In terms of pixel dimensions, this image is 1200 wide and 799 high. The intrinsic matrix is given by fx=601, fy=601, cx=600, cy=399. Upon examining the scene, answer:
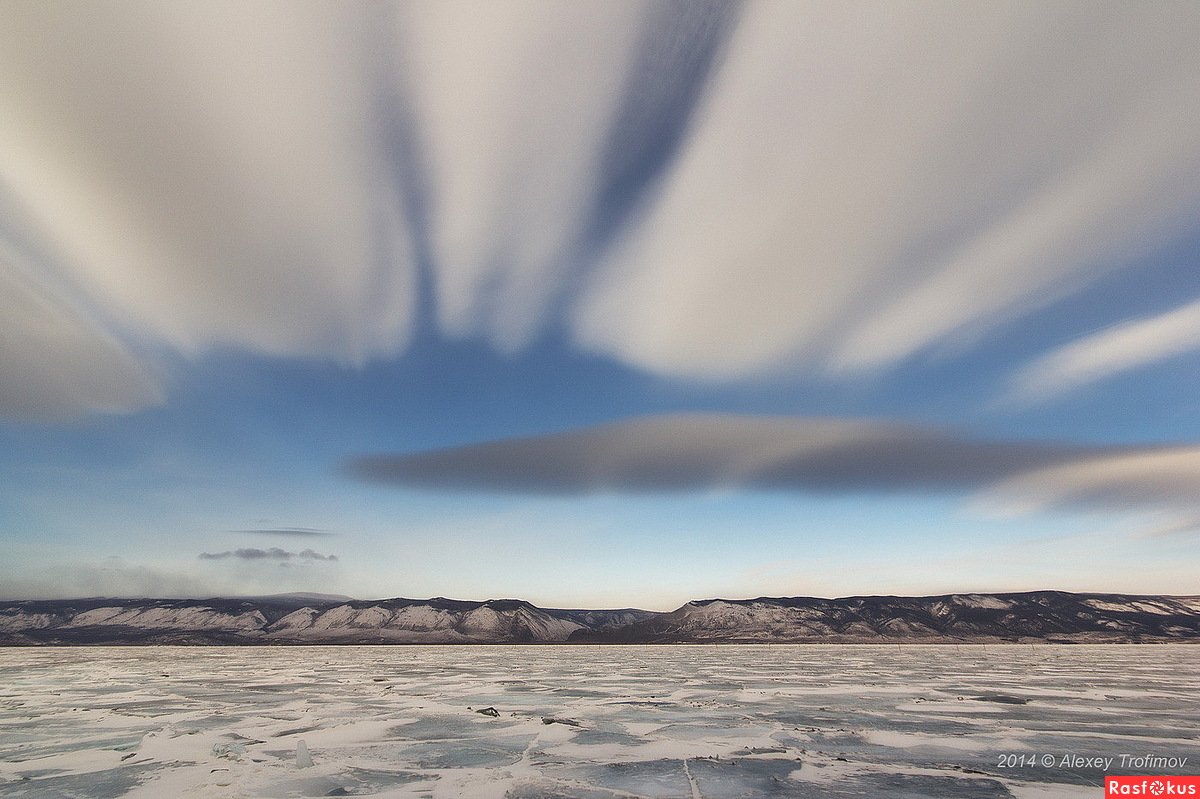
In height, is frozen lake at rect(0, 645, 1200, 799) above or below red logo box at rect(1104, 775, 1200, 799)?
below

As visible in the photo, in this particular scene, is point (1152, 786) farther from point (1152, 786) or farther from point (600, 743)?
point (600, 743)

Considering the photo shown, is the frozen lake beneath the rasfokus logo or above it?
beneath

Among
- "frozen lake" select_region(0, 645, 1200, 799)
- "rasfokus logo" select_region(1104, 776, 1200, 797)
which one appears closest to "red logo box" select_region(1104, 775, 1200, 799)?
"rasfokus logo" select_region(1104, 776, 1200, 797)

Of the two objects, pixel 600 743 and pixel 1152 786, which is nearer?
pixel 1152 786

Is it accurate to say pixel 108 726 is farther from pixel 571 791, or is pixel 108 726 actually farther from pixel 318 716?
pixel 571 791

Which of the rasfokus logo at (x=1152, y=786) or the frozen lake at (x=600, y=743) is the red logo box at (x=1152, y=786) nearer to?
the rasfokus logo at (x=1152, y=786)

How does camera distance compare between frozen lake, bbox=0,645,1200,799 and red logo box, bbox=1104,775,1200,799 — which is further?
frozen lake, bbox=0,645,1200,799

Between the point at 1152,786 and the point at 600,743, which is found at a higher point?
the point at 1152,786

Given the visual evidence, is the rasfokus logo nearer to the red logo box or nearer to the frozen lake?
the red logo box

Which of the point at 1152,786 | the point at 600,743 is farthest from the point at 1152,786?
the point at 600,743
